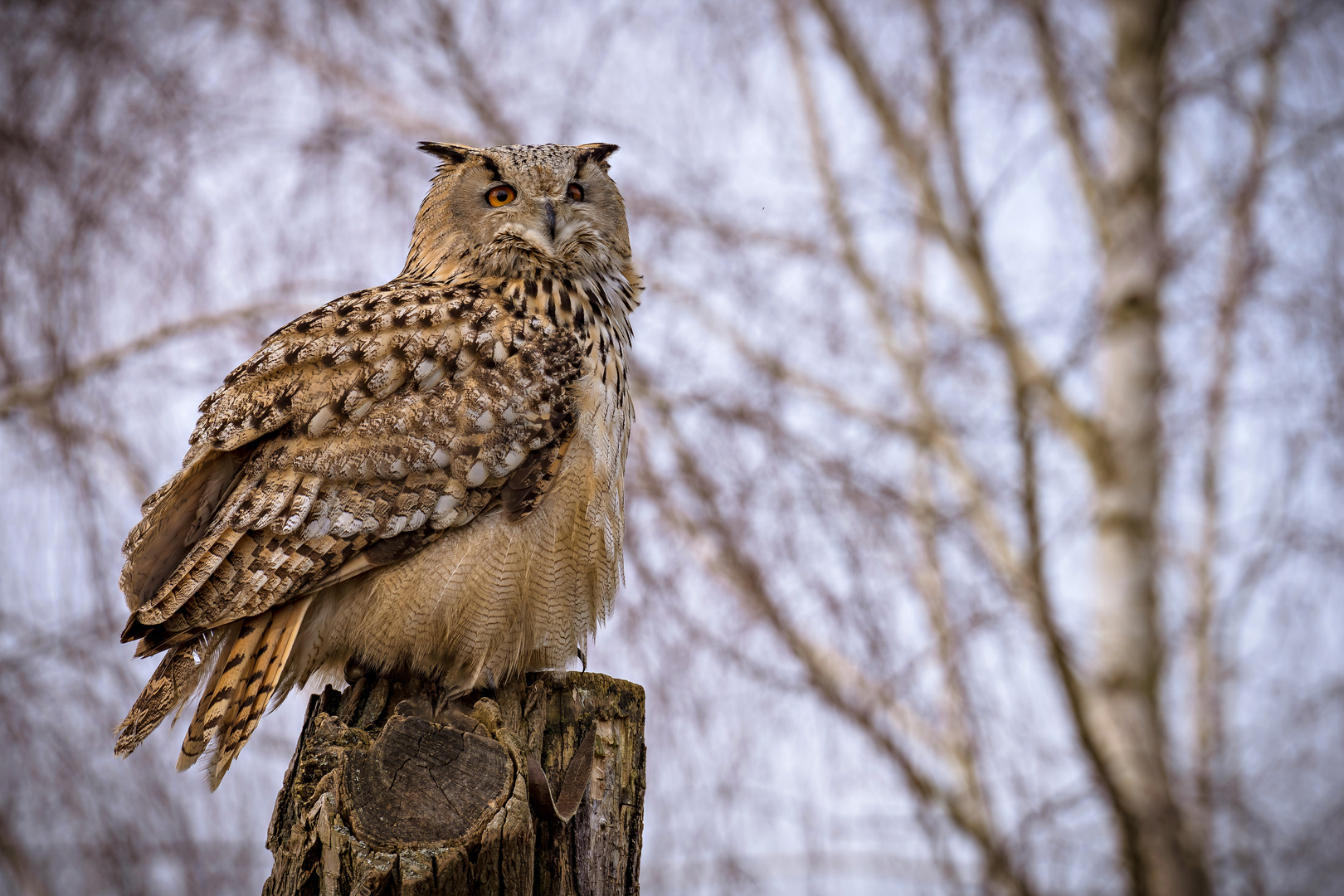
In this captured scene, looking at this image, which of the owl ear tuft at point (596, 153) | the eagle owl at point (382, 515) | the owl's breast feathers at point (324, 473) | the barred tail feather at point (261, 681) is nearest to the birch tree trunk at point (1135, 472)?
the owl ear tuft at point (596, 153)

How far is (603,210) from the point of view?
2396mm

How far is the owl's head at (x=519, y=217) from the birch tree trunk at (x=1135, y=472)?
111 inches

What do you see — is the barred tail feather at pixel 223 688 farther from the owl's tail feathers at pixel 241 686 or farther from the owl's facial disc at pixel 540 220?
the owl's facial disc at pixel 540 220

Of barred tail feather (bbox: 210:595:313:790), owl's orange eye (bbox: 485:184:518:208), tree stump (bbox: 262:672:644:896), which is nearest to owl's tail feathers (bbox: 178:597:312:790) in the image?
barred tail feather (bbox: 210:595:313:790)

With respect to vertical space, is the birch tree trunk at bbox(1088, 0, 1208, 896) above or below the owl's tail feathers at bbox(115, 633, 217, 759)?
above

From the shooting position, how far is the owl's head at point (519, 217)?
2223mm

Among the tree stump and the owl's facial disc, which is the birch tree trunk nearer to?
the tree stump

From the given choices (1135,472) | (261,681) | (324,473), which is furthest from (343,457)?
(1135,472)

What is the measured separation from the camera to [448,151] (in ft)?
8.31

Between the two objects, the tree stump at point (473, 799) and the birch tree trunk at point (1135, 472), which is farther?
the birch tree trunk at point (1135, 472)

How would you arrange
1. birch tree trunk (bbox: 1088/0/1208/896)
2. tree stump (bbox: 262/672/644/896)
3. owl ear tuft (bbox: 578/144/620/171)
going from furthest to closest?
birch tree trunk (bbox: 1088/0/1208/896), owl ear tuft (bbox: 578/144/620/171), tree stump (bbox: 262/672/644/896)

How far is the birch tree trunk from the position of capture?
3.88 meters

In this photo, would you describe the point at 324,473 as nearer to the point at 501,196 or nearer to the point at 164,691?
the point at 164,691

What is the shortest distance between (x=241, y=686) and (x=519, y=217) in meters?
1.06
